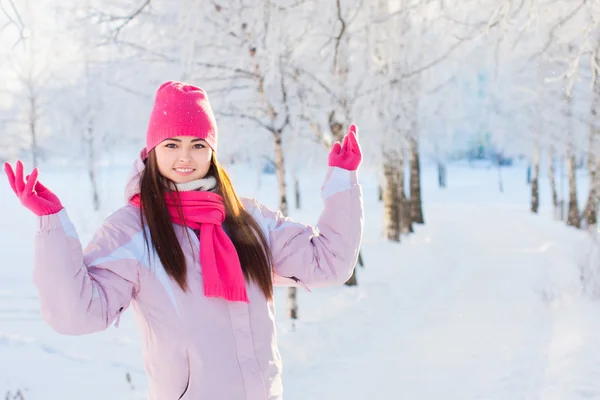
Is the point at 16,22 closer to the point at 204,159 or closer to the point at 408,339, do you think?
the point at 204,159

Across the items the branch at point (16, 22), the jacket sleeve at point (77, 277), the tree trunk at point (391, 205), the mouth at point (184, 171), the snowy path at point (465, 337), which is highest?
the branch at point (16, 22)

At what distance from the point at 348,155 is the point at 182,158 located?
593mm

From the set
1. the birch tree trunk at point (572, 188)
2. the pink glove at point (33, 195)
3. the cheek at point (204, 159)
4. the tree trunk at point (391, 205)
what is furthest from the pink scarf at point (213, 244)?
the birch tree trunk at point (572, 188)

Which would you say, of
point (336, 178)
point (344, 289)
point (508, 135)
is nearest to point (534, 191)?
point (508, 135)

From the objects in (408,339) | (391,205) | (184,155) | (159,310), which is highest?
(184,155)

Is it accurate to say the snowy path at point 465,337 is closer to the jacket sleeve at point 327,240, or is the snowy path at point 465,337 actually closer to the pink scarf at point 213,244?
the jacket sleeve at point 327,240

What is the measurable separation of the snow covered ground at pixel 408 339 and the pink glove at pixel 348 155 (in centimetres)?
216

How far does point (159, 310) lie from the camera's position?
5.77 ft

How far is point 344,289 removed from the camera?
8.95 m

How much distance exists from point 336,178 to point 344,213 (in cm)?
13

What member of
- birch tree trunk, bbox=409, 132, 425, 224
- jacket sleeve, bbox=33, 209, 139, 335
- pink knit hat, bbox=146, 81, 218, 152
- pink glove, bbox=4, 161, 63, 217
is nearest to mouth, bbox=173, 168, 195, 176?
pink knit hat, bbox=146, 81, 218, 152

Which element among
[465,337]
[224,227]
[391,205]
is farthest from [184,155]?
[391,205]

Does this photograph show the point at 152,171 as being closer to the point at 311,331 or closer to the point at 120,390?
the point at 120,390

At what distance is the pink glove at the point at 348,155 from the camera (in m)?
2.06
